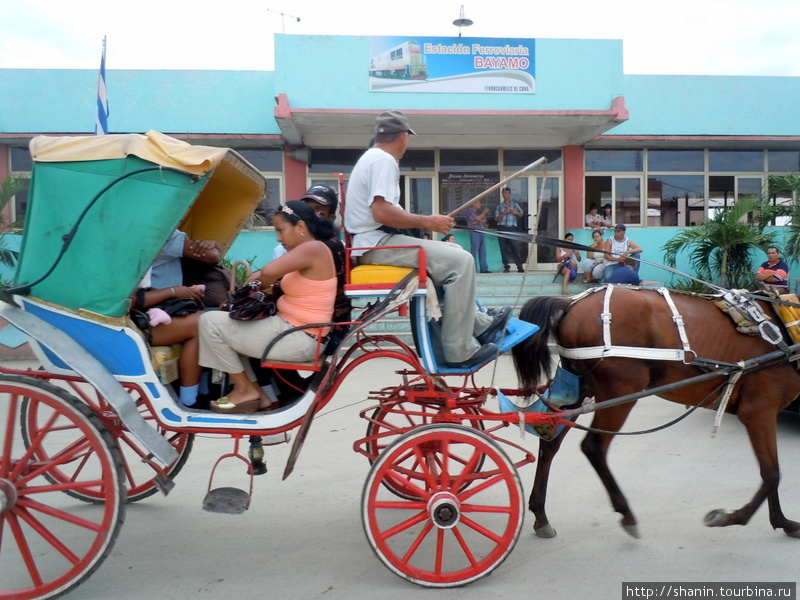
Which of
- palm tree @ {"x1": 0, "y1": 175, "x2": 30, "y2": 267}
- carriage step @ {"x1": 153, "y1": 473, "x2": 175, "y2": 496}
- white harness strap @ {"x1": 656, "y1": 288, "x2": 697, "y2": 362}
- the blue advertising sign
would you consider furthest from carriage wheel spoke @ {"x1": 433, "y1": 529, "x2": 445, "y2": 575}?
the blue advertising sign

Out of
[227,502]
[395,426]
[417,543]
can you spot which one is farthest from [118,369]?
[417,543]

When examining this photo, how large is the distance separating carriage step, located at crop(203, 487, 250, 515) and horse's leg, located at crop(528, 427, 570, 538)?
5.26 ft

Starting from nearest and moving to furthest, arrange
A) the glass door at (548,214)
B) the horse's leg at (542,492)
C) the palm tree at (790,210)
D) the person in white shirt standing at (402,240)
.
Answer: the person in white shirt standing at (402,240), the horse's leg at (542,492), the palm tree at (790,210), the glass door at (548,214)

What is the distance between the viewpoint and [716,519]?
10.9 ft

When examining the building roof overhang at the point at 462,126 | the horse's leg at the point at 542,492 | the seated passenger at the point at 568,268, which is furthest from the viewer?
the seated passenger at the point at 568,268

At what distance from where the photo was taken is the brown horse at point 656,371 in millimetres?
3348

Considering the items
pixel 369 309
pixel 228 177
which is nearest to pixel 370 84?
pixel 228 177

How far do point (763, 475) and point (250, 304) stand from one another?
286 cm

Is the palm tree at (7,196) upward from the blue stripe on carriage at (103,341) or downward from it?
upward

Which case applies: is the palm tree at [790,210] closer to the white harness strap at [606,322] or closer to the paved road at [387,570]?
the paved road at [387,570]

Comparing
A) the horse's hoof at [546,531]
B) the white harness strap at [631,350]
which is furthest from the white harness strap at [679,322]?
the horse's hoof at [546,531]

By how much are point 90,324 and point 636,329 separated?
285 cm

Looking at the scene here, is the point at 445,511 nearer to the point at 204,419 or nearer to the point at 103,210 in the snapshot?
the point at 204,419

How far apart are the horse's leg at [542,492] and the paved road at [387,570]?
0.24 ft
